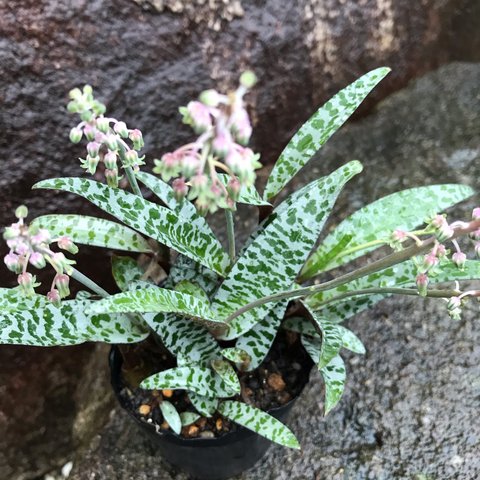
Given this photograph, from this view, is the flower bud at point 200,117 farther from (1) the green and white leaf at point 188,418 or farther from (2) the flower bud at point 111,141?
(1) the green and white leaf at point 188,418

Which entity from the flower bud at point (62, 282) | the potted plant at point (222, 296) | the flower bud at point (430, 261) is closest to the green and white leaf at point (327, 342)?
the potted plant at point (222, 296)

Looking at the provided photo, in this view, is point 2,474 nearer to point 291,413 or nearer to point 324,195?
point 291,413

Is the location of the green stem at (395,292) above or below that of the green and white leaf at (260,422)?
above

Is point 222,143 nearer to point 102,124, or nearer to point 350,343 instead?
point 102,124

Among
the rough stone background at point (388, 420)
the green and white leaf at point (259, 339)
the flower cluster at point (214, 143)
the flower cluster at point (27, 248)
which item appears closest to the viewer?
the flower cluster at point (214, 143)

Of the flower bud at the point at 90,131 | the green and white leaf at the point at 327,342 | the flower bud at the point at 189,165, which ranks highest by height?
the flower bud at the point at 189,165

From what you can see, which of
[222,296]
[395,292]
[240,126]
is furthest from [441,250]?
[222,296]
